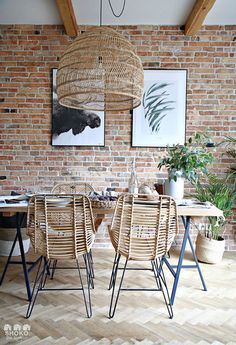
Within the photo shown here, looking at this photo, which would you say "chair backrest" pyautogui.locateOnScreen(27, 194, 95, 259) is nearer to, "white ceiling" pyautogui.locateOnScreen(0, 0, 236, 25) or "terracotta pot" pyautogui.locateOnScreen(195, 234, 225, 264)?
"terracotta pot" pyautogui.locateOnScreen(195, 234, 225, 264)

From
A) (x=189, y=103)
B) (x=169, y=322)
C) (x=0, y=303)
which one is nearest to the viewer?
(x=169, y=322)

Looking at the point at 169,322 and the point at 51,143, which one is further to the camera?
the point at 51,143

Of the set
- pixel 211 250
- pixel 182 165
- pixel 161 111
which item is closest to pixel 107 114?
pixel 161 111

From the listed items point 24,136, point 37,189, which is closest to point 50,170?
point 37,189

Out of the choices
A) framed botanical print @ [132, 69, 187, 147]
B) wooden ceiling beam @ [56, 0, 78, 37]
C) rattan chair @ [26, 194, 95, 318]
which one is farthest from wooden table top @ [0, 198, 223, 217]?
wooden ceiling beam @ [56, 0, 78, 37]

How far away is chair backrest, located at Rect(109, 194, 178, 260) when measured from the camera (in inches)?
71.3

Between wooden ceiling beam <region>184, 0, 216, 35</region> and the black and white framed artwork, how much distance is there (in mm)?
1491

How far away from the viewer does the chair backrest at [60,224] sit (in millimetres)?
1827

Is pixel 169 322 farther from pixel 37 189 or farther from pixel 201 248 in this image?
pixel 37 189

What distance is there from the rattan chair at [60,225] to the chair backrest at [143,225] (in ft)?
0.76

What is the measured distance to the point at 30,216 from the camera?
194 centimetres

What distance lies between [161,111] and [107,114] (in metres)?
0.70

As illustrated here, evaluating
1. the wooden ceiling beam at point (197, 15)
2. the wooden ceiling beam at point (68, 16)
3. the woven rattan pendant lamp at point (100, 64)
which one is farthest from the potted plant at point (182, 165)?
the wooden ceiling beam at point (68, 16)

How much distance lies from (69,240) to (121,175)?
1615 millimetres
